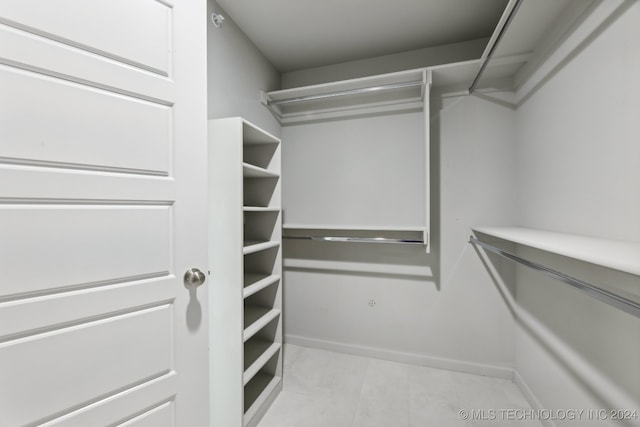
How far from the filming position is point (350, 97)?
220 cm

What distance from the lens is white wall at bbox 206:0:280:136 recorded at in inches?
62.0

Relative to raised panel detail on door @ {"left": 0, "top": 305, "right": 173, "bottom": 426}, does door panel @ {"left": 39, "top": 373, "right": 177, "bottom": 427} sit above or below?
below

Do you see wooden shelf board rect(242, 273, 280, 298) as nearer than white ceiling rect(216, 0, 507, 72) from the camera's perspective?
Yes

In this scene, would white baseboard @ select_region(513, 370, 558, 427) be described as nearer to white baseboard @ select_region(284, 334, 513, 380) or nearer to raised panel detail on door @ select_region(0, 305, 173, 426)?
white baseboard @ select_region(284, 334, 513, 380)

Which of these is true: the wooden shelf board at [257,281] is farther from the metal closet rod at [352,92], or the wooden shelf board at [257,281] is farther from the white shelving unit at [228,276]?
the metal closet rod at [352,92]

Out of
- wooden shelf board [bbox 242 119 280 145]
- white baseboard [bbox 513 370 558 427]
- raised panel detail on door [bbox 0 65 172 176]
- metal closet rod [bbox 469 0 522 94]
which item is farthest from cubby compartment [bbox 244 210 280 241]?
white baseboard [bbox 513 370 558 427]

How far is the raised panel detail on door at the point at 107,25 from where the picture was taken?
693mm

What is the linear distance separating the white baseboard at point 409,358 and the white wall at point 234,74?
196cm

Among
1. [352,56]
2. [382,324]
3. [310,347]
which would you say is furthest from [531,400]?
[352,56]

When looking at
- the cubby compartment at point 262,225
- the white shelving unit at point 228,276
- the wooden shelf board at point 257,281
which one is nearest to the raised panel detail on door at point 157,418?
the white shelving unit at point 228,276

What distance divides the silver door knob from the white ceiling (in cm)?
166

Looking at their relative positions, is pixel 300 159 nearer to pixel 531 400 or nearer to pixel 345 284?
pixel 345 284

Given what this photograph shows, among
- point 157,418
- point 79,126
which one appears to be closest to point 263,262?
point 157,418

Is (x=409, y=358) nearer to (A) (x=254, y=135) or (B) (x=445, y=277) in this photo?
(B) (x=445, y=277)
